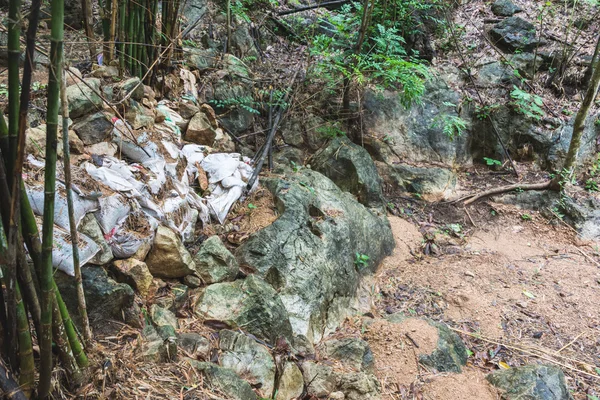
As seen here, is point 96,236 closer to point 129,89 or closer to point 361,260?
point 129,89

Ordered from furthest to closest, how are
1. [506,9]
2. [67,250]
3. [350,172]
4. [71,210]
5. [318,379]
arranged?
[506,9], [350,172], [318,379], [67,250], [71,210]

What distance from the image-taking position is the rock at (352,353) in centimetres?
273

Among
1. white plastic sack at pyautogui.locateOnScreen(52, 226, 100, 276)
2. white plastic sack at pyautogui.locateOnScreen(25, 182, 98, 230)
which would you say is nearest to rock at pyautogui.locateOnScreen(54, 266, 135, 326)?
white plastic sack at pyautogui.locateOnScreen(52, 226, 100, 276)

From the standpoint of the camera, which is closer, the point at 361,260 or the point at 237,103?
the point at 361,260

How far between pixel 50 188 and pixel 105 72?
9.26 feet

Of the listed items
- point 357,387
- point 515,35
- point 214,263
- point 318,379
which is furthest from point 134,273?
point 515,35

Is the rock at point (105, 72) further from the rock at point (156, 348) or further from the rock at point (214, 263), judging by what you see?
the rock at point (156, 348)

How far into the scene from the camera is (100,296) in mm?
1940

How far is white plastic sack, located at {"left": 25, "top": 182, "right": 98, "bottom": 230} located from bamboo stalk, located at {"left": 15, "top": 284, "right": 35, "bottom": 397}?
2.34 feet

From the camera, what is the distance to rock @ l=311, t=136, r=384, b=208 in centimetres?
507

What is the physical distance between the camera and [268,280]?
3092mm

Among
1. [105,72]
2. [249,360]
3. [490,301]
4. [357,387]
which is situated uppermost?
[105,72]

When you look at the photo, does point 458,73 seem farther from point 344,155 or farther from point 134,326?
point 134,326

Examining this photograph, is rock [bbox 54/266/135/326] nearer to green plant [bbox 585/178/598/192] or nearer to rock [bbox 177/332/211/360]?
rock [bbox 177/332/211/360]
